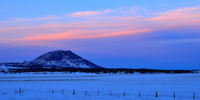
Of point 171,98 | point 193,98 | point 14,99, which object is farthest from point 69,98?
point 193,98

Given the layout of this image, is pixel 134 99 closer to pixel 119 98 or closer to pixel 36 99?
pixel 119 98

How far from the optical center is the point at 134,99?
102 feet

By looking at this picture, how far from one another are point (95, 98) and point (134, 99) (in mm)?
4421

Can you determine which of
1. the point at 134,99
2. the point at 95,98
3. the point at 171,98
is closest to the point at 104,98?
the point at 95,98

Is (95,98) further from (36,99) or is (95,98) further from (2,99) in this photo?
(2,99)

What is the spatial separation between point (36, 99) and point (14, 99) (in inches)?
100.0

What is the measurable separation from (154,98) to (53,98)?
37.8 ft

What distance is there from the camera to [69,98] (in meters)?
32.0

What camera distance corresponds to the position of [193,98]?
104ft

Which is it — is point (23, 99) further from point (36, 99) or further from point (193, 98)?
point (193, 98)

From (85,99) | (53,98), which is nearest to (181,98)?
(85,99)

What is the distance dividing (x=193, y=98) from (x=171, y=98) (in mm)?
2432

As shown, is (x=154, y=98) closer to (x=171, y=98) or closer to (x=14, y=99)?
(x=171, y=98)

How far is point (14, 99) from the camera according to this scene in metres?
31.3
